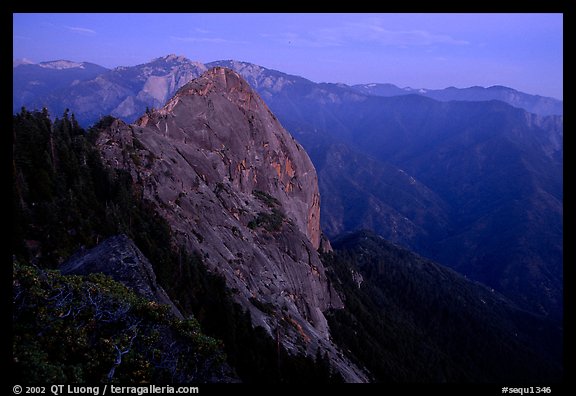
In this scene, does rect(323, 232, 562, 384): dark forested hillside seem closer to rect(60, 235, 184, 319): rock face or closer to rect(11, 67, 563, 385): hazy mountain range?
rect(11, 67, 563, 385): hazy mountain range

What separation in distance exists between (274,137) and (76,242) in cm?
7469

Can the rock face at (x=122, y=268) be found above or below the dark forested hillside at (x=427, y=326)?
above

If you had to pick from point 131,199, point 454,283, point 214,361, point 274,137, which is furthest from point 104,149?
point 454,283

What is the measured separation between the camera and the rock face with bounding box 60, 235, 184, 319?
1755 cm

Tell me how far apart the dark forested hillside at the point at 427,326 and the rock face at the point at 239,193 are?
31.8 ft

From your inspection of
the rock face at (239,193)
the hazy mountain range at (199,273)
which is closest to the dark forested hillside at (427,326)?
the hazy mountain range at (199,273)

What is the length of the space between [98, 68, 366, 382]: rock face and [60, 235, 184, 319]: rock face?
66.8ft

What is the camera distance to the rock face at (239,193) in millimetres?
45375

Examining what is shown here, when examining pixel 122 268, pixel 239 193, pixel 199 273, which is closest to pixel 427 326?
pixel 239 193

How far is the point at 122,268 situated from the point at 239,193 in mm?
53355

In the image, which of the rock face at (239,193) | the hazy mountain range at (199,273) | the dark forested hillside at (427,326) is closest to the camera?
the hazy mountain range at (199,273)

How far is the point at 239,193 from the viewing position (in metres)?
71.6

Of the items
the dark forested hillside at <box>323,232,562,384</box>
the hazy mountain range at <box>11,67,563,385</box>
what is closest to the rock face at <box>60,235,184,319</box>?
the hazy mountain range at <box>11,67,563,385</box>

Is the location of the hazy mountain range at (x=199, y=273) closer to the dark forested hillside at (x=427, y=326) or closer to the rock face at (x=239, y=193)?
the rock face at (x=239, y=193)
